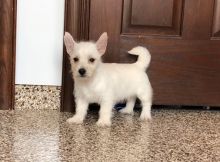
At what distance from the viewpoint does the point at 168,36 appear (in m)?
1.84

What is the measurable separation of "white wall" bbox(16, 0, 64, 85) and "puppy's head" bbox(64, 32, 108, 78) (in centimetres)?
19

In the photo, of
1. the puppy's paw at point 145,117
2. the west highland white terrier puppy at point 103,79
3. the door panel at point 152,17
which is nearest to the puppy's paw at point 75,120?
the west highland white terrier puppy at point 103,79

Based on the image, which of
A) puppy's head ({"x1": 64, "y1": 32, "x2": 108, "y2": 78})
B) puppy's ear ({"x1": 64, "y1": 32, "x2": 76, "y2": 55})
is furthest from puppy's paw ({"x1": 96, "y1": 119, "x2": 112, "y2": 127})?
puppy's ear ({"x1": 64, "y1": 32, "x2": 76, "y2": 55})

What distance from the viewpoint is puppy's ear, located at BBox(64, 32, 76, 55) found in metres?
1.60

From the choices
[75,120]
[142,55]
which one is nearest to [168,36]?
[142,55]

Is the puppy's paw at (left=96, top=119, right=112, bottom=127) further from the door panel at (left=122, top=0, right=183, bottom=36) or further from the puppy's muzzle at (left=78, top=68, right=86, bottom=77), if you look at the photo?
the door panel at (left=122, top=0, right=183, bottom=36)

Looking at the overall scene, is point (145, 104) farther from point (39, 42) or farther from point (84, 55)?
point (39, 42)

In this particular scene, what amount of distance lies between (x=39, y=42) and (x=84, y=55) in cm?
30

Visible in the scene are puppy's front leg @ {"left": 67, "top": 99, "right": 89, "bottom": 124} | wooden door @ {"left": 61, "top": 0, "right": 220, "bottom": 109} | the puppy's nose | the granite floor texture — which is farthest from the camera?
wooden door @ {"left": 61, "top": 0, "right": 220, "bottom": 109}

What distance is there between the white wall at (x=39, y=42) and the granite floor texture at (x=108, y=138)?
0.17 metres

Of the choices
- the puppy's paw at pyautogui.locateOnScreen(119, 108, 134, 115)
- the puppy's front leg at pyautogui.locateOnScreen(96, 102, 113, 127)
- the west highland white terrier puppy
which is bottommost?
the puppy's paw at pyautogui.locateOnScreen(119, 108, 134, 115)

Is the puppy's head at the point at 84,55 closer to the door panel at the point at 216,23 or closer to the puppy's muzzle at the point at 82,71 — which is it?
the puppy's muzzle at the point at 82,71

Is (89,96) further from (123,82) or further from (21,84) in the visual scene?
(21,84)

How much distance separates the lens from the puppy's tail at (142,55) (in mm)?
1777
